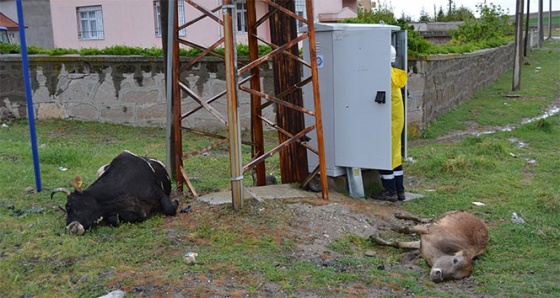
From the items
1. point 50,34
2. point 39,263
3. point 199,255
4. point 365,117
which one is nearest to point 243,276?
point 199,255

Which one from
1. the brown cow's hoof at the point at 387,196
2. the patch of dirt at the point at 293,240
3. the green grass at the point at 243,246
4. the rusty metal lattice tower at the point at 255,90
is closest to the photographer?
the patch of dirt at the point at 293,240

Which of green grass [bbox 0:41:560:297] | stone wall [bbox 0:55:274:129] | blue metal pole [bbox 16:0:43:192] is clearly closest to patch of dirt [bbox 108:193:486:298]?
green grass [bbox 0:41:560:297]

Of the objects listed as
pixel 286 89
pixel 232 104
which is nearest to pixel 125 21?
pixel 286 89

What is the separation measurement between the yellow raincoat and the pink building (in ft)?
57.8

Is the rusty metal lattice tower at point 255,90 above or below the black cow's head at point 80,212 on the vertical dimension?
above

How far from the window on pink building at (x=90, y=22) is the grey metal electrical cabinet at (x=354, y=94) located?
22.7m

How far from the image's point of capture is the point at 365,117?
768 cm

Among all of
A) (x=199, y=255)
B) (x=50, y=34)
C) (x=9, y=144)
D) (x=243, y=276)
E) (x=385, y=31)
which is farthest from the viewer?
(x=50, y=34)

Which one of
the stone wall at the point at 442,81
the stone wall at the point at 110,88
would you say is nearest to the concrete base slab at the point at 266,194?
the stone wall at the point at 110,88

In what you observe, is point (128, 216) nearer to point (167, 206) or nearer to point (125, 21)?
point (167, 206)

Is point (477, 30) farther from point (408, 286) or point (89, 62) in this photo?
point (408, 286)

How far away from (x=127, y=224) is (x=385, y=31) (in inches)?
143

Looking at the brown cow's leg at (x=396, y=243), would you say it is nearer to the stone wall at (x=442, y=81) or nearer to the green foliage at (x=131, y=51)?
the stone wall at (x=442, y=81)

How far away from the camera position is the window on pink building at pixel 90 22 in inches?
1128
